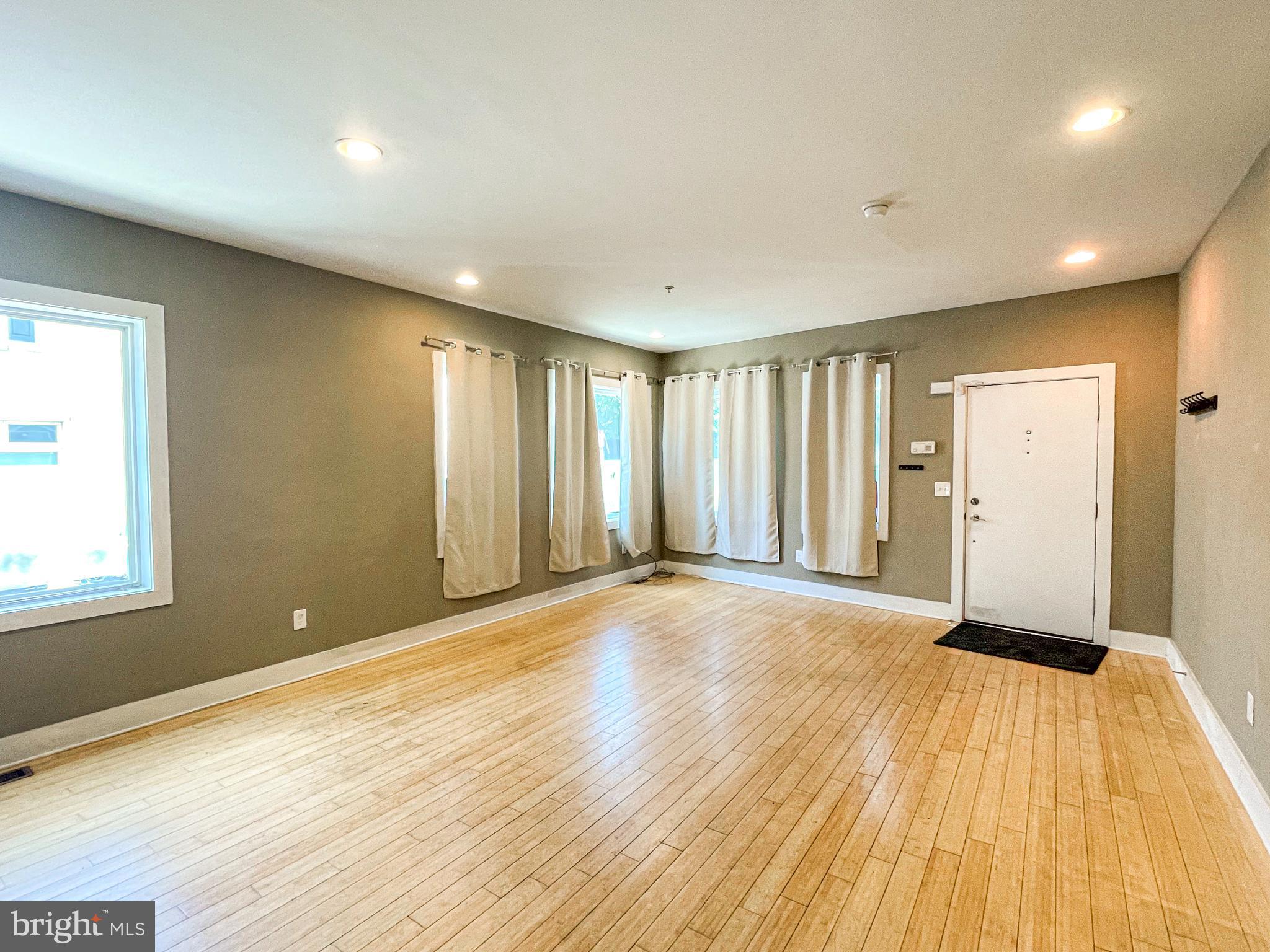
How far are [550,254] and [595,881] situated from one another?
10.3 ft

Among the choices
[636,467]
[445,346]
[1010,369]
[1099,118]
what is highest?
[1099,118]

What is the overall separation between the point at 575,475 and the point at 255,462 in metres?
2.76

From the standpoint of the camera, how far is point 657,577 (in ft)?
21.7

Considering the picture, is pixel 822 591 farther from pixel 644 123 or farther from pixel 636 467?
pixel 644 123

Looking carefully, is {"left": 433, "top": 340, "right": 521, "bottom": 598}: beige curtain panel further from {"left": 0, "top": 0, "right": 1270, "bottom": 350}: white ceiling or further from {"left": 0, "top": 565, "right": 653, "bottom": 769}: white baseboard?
{"left": 0, "top": 0, "right": 1270, "bottom": 350}: white ceiling

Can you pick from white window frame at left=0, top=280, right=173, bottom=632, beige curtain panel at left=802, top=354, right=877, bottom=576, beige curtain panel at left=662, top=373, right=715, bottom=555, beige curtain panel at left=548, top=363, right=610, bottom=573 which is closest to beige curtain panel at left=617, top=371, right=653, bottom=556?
beige curtain panel at left=662, top=373, right=715, bottom=555

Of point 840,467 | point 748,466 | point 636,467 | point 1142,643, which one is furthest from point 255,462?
point 1142,643

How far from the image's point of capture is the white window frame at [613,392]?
19.9 ft

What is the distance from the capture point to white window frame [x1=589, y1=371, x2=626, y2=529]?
19.9 feet

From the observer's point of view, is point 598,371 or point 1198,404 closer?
point 1198,404

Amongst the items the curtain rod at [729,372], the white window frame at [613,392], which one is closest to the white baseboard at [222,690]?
the white window frame at [613,392]

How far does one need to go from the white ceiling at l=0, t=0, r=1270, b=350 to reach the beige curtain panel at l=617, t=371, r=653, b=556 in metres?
2.77

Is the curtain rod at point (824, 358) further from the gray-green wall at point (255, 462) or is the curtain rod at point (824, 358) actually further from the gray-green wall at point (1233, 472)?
the gray-green wall at point (255, 462)

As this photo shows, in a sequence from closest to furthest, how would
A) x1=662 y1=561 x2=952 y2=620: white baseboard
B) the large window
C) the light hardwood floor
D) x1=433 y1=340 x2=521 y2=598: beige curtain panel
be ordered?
1. the light hardwood floor
2. x1=433 y1=340 x2=521 y2=598: beige curtain panel
3. x1=662 y1=561 x2=952 y2=620: white baseboard
4. the large window
